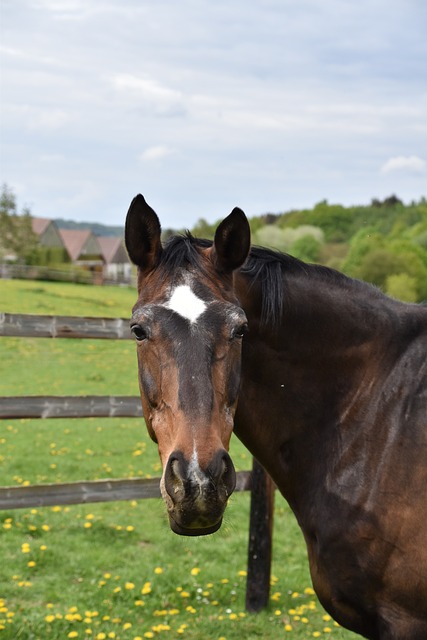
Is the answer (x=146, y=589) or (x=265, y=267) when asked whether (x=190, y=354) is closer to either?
(x=265, y=267)

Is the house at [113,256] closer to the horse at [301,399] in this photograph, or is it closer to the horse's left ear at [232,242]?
the horse at [301,399]

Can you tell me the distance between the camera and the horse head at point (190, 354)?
250cm

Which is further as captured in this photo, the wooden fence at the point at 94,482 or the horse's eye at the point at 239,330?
the wooden fence at the point at 94,482

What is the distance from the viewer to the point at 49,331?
17.0 ft

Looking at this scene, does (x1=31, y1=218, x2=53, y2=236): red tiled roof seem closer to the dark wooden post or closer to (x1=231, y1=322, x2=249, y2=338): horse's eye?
the dark wooden post

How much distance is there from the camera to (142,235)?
3127mm

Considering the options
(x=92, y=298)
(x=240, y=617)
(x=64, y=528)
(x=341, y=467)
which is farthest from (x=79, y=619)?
(x=92, y=298)

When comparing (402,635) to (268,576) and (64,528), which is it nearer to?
(268,576)

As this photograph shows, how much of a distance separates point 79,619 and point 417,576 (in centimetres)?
292

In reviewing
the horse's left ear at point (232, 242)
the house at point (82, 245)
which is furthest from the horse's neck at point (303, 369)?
the house at point (82, 245)

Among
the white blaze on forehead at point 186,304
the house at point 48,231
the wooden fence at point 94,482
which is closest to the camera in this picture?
the white blaze on forehead at point 186,304

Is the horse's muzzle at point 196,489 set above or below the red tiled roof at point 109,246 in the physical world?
above

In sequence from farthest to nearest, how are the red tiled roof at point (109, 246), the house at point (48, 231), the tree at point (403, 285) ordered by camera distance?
the red tiled roof at point (109, 246)
the house at point (48, 231)
the tree at point (403, 285)

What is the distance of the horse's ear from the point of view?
3.08m
